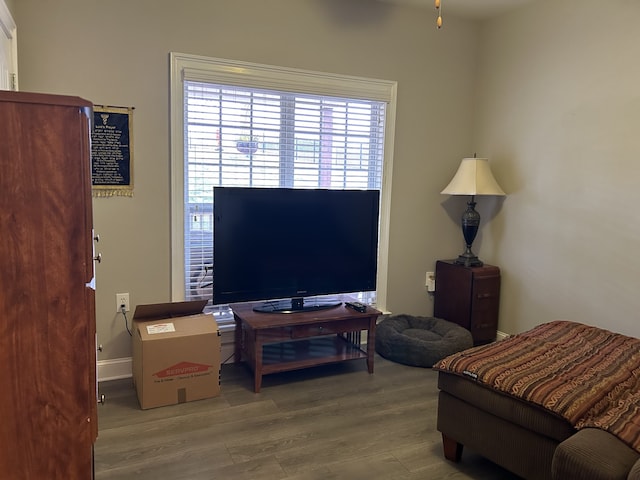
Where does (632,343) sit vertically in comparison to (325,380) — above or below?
above

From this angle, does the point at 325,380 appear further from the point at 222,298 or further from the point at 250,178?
the point at 250,178

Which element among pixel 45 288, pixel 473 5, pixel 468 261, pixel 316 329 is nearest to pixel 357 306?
pixel 316 329

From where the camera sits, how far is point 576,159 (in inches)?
131

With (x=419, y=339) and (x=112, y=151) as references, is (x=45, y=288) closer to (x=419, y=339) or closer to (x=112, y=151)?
(x=112, y=151)

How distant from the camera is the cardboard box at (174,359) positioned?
2.74 meters

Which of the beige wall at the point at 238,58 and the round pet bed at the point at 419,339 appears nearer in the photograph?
the beige wall at the point at 238,58

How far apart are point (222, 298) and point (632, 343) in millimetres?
2259

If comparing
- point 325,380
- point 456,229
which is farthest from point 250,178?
point 456,229

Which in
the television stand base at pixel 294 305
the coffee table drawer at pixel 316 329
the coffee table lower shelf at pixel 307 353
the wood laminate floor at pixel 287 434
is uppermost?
the television stand base at pixel 294 305

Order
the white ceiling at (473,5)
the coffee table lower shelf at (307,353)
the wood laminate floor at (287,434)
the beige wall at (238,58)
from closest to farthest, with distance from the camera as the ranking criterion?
the wood laminate floor at (287,434)
the beige wall at (238,58)
the coffee table lower shelf at (307,353)
the white ceiling at (473,5)

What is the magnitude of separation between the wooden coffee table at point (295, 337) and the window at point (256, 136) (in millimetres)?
342

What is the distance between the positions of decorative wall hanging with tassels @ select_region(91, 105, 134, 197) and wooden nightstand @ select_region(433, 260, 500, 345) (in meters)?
2.46

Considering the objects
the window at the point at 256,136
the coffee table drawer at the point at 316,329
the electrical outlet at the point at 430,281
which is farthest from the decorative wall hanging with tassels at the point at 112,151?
the electrical outlet at the point at 430,281

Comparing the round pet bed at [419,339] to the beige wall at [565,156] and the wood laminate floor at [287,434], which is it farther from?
the beige wall at [565,156]
